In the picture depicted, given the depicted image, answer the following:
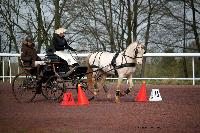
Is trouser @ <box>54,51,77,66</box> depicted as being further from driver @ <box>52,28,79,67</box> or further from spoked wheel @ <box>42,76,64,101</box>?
spoked wheel @ <box>42,76,64,101</box>

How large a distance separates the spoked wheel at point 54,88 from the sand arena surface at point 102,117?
279 millimetres

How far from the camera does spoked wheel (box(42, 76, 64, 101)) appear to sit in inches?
733

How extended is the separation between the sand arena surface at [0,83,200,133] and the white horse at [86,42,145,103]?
876 mm

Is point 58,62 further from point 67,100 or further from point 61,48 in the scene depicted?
point 67,100

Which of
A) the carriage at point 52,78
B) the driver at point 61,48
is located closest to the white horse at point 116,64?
the carriage at point 52,78

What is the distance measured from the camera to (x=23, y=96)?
19.4m

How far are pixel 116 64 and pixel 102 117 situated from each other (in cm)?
549

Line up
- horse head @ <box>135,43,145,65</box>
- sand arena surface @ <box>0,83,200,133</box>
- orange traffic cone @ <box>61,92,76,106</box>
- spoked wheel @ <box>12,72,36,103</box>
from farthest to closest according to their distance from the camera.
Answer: spoked wheel @ <box>12,72,36,103</box>, horse head @ <box>135,43,145,65</box>, orange traffic cone @ <box>61,92,76,106</box>, sand arena surface @ <box>0,83,200,133</box>

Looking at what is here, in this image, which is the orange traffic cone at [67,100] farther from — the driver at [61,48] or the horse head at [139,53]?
the horse head at [139,53]

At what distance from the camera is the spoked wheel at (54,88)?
18.6m

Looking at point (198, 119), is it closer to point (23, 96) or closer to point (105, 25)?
point (23, 96)

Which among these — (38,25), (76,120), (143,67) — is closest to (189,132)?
(76,120)

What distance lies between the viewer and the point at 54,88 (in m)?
18.6

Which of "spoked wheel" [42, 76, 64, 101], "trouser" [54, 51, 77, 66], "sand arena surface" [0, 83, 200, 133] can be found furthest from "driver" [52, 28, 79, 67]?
"sand arena surface" [0, 83, 200, 133]
